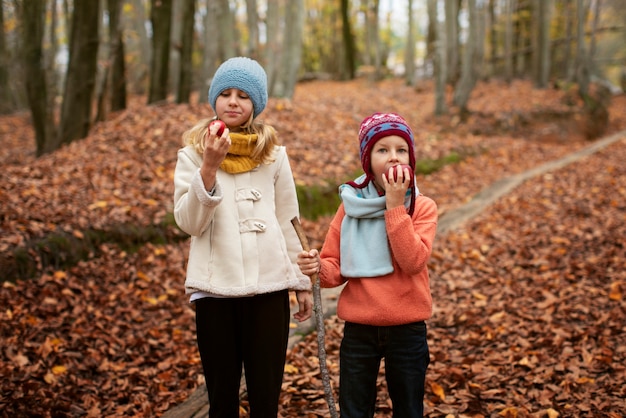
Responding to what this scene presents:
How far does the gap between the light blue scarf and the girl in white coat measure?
0.26 meters

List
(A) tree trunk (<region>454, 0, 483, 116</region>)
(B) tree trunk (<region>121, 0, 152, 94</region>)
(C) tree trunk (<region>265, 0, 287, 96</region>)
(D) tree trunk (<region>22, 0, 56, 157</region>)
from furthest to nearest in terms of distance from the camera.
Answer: (B) tree trunk (<region>121, 0, 152, 94</region>) → (A) tree trunk (<region>454, 0, 483, 116</region>) → (C) tree trunk (<region>265, 0, 287, 96</region>) → (D) tree trunk (<region>22, 0, 56, 157</region>)

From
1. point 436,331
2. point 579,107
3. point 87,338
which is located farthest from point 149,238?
point 579,107

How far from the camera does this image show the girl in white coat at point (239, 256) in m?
2.49

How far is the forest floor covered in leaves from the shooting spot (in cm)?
393

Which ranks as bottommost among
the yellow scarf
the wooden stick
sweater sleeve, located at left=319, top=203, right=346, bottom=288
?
the wooden stick

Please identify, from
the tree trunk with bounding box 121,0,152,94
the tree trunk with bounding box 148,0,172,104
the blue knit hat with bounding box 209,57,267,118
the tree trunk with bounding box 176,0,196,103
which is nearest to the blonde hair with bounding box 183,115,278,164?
the blue knit hat with bounding box 209,57,267,118

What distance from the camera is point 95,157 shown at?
8.63 meters

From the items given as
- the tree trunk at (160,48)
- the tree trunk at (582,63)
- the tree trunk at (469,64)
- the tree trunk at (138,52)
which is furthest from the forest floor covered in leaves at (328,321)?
the tree trunk at (138,52)

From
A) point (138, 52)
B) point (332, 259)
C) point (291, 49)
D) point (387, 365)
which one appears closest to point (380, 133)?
point (332, 259)

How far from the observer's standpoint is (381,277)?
2.54 m

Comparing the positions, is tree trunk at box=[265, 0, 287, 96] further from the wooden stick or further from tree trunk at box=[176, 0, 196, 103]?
the wooden stick

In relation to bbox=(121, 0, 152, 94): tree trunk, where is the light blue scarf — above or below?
below

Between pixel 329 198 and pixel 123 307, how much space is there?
172 inches

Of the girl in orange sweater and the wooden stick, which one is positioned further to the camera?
the wooden stick
